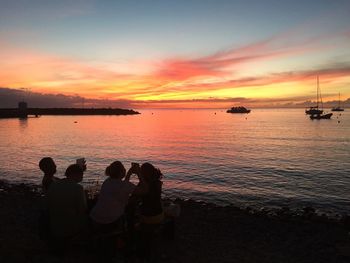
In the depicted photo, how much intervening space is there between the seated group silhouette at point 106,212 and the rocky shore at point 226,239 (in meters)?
0.60

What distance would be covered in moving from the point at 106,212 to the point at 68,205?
83 cm

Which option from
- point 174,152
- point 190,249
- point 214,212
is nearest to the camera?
point 190,249

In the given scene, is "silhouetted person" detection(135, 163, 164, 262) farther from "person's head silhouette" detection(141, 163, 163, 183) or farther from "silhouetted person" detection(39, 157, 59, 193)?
"silhouetted person" detection(39, 157, 59, 193)

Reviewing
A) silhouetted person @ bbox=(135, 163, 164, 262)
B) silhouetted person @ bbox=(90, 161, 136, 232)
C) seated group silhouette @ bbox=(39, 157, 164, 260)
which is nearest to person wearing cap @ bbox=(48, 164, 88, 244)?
seated group silhouette @ bbox=(39, 157, 164, 260)

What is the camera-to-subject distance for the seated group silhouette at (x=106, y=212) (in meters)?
6.85

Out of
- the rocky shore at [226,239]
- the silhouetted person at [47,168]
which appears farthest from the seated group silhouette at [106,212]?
the rocky shore at [226,239]

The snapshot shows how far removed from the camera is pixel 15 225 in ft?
36.3

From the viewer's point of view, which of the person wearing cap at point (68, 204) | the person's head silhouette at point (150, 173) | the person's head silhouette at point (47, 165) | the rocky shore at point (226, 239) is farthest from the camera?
the rocky shore at point (226, 239)

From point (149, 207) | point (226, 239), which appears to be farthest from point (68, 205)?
point (226, 239)

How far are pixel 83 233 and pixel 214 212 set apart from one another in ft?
25.6

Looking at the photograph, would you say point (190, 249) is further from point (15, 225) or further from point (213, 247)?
point (15, 225)

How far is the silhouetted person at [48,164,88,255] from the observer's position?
275 inches

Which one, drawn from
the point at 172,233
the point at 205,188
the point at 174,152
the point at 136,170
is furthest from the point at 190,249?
the point at 174,152

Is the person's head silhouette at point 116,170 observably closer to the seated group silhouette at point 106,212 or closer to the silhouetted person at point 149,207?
the seated group silhouette at point 106,212
